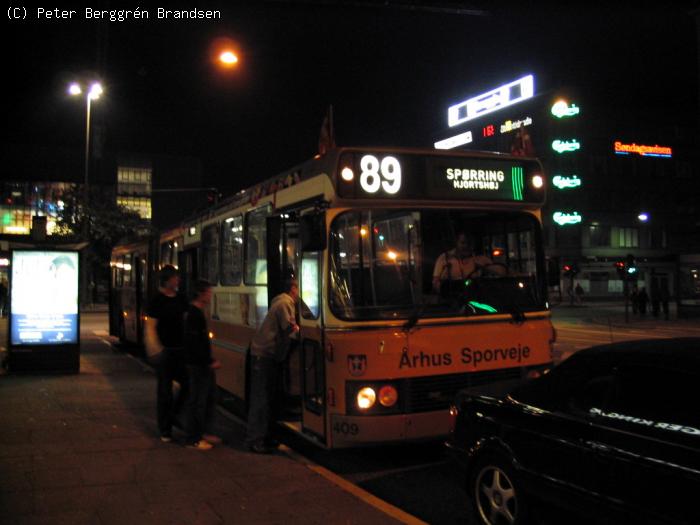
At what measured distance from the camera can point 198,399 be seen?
24.0ft

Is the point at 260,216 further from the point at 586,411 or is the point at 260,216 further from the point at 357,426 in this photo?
the point at 586,411

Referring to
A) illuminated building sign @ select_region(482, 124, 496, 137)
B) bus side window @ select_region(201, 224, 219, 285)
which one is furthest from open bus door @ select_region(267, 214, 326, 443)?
illuminated building sign @ select_region(482, 124, 496, 137)

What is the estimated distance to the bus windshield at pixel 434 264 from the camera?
6270mm

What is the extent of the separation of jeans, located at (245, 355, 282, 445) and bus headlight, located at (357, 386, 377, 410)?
4.36 feet

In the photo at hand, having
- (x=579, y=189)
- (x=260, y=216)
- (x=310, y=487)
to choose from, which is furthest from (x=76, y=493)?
(x=579, y=189)

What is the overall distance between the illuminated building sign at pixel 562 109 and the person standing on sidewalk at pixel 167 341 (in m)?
52.7

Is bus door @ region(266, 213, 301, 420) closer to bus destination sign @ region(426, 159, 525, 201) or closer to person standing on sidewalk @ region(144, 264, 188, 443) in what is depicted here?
person standing on sidewalk @ region(144, 264, 188, 443)

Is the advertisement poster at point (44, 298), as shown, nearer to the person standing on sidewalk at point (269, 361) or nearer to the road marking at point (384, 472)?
the person standing on sidewalk at point (269, 361)

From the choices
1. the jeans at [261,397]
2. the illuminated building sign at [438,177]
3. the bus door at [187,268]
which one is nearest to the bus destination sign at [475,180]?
the illuminated building sign at [438,177]

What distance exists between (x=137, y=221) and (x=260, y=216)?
1723 inches

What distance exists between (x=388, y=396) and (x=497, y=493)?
1.57 metres

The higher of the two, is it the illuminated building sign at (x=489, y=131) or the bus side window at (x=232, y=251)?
the illuminated building sign at (x=489, y=131)

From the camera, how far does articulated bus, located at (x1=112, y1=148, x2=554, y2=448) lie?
611cm

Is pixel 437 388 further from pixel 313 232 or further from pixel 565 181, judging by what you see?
pixel 565 181
